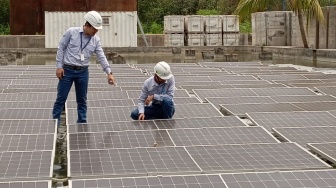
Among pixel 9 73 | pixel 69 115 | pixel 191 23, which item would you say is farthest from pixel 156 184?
pixel 191 23

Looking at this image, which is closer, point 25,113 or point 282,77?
point 25,113

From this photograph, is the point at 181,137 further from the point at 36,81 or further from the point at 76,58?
the point at 36,81

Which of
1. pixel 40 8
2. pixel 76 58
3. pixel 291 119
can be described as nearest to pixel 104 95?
pixel 76 58

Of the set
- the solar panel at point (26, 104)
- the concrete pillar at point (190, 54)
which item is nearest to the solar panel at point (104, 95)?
the solar panel at point (26, 104)

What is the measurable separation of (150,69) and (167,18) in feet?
42.4

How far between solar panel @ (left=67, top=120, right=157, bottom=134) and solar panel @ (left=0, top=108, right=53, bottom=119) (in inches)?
42.2

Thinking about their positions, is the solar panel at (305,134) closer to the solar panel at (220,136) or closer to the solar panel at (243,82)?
the solar panel at (220,136)

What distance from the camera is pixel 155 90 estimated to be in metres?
9.41

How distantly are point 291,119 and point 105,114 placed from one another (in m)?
2.83

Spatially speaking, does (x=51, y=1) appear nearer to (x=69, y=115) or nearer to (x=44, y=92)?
(x=44, y=92)

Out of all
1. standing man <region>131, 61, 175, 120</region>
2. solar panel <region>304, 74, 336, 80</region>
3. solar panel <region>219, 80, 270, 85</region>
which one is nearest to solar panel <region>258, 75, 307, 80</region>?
solar panel <region>304, 74, 336, 80</region>

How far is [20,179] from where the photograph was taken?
243 inches

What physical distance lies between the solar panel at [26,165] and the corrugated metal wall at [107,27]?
2348 cm

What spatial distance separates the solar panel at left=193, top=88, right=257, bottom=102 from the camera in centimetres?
1229
